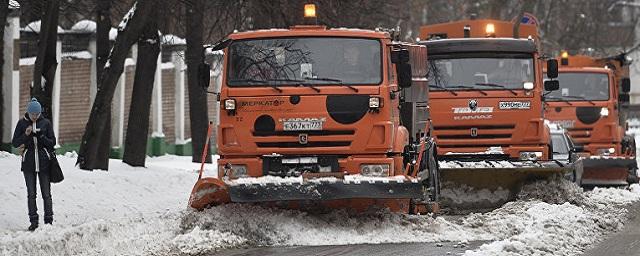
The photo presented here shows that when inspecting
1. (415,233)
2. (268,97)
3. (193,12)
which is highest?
(193,12)

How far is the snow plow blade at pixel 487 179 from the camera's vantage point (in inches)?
720

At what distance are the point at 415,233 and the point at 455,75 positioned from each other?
5839 millimetres

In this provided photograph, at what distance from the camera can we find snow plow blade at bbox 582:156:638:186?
973 inches

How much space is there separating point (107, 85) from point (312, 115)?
312 inches

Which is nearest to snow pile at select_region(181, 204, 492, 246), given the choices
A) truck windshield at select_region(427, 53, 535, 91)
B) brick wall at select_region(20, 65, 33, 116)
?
truck windshield at select_region(427, 53, 535, 91)

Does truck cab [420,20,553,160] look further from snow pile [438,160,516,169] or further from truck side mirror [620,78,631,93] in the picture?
truck side mirror [620,78,631,93]

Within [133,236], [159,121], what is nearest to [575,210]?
[133,236]

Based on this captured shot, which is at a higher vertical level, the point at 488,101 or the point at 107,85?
the point at 107,85

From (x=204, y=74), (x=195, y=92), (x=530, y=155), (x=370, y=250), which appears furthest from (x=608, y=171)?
(x=370, y=250)

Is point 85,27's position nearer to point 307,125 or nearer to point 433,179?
point 433,179

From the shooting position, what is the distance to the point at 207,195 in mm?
14305

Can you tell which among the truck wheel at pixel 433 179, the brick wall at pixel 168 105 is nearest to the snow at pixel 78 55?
the brick wall at pixel 168 105

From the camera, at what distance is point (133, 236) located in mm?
13523

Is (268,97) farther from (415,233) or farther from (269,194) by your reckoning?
(415,233)
